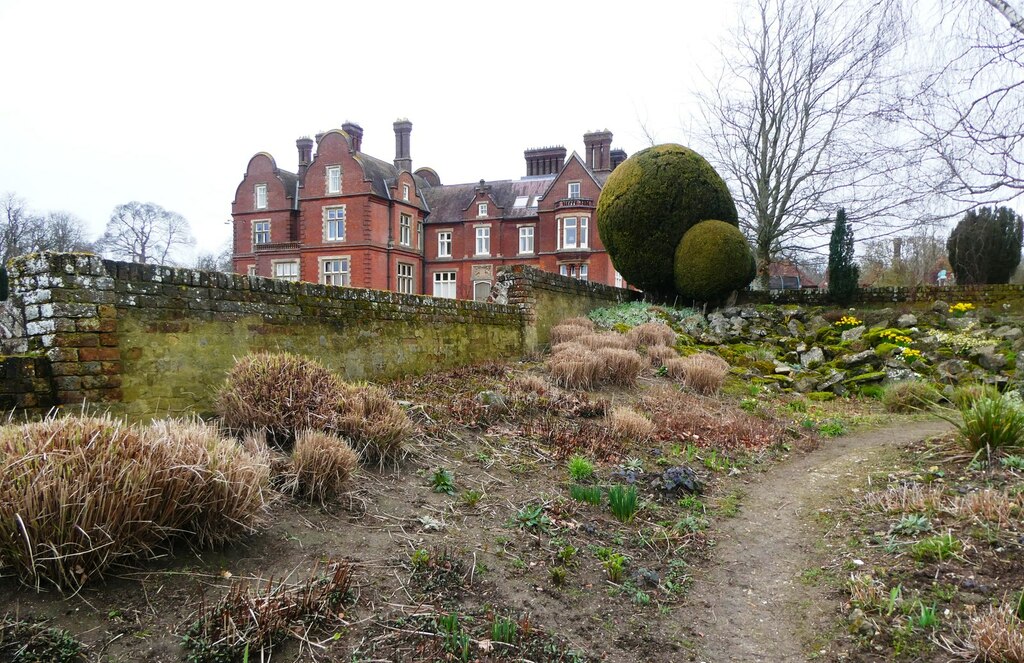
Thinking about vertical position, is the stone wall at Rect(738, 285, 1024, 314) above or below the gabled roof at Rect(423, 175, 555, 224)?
below

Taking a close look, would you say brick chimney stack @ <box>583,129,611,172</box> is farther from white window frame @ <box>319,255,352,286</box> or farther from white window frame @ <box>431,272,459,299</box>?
white window frame @ <box>319,255,352,286</box>

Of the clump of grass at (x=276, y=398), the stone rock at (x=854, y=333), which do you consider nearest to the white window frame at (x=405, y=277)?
the stone rock at (x=854, y=333)

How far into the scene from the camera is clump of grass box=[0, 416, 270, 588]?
234cm

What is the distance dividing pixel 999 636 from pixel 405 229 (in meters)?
31.9

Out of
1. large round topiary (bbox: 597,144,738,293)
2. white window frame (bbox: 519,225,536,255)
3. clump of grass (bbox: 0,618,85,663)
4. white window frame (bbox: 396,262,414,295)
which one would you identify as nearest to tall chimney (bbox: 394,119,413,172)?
white window frame (bbox: 396,262,414,295)

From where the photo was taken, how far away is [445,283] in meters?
34.4

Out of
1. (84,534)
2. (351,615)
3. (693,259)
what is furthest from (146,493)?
(693,259)

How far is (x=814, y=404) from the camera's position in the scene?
29.6ft

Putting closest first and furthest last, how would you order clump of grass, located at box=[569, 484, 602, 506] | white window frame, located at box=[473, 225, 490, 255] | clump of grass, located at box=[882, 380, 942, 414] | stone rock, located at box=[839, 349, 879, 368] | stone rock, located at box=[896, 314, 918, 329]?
clump of grass, located at box=[569, 484, 602, 506] → clump of grass, located at box=[882, 380, 942, 414] → stone rock, located at box=[839, 349, 879, 368] → stone rock, located at box=[896, 314, 918, 329] → white window frame, located at box=[473, 225, 490, 255]

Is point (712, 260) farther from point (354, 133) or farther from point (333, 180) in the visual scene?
point (354, 133)

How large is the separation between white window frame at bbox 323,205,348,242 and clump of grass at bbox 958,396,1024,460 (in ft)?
93.4

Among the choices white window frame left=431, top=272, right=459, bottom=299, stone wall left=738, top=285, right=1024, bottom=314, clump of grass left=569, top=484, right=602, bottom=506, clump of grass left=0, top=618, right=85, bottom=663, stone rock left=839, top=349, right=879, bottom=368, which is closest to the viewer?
clump of grass left=0, top=618, right=85, bottom=663

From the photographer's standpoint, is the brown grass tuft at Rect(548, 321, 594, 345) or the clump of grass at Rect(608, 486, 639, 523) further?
the brown grass tuft at Rect(548, 321, 594, 345)

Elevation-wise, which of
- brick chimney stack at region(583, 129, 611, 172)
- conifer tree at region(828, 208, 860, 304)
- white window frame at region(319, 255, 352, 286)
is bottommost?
conifer tree at region(828, 208, 860, 304)
